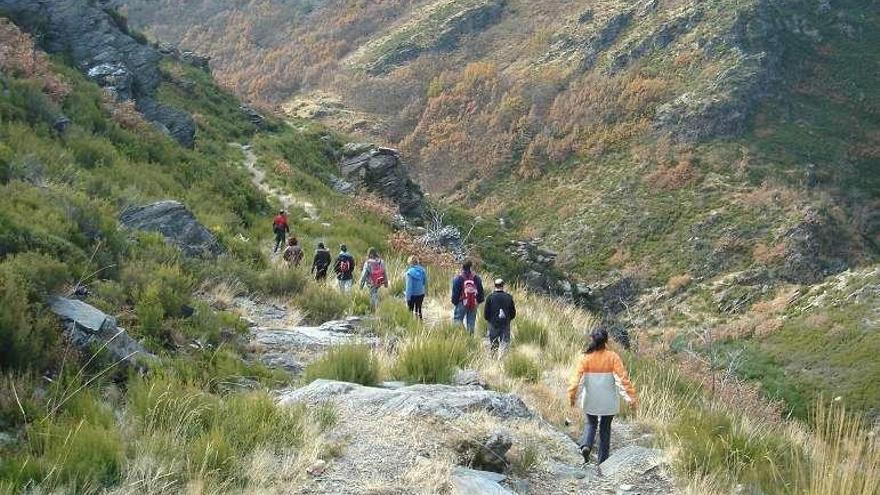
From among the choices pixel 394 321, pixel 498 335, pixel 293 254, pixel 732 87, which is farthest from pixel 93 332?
pixel 732 87

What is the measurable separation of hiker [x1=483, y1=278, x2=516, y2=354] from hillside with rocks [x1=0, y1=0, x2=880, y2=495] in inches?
16.9

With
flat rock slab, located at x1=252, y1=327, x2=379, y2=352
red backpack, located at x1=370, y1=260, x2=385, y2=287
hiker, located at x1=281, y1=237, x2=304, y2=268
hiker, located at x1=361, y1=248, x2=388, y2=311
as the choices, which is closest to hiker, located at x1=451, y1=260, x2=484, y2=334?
hiker, located at x1=361, y1=248, x2=388, y2=311

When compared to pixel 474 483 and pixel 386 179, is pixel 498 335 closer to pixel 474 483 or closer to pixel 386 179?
pixel 474 483

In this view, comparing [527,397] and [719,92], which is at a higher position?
[719,92]

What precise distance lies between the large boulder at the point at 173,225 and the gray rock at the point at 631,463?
7407 mm

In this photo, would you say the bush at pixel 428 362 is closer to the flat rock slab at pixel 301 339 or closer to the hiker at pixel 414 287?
the flat rock slab at pixel 301 339

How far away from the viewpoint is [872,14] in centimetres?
6119

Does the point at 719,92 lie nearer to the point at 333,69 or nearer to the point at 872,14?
the point at 872,14

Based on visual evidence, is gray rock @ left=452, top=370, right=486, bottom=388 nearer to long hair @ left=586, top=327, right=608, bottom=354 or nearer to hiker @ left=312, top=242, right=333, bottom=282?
long hair @ left=586, top=327, right=608, bottom=354

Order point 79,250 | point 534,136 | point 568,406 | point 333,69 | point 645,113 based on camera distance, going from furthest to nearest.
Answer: point 333,69, point 534,136, point 645,113, point 79,250, point 568,406

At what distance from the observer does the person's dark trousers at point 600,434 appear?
18.8 feet

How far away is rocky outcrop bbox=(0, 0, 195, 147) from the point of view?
65.2 ft

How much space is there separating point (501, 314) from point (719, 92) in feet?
157

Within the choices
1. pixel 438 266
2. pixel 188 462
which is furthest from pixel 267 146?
pixel 188 462
